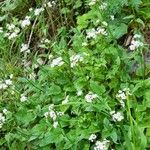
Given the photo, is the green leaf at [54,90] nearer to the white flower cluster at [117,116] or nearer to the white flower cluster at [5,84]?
the white flower cluster at [5,84]

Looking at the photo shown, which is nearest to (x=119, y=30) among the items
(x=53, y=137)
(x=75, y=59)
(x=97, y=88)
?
(x=75, y=59)

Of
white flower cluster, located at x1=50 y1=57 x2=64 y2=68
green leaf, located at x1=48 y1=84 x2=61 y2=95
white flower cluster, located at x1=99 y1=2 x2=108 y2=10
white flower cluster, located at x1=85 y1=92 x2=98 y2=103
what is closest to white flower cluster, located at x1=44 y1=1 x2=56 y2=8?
white flower cluster, located at x1=99 y1=2 x2=108 y2=10

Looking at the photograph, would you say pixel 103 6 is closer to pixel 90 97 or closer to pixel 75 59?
→ pixel 75 59

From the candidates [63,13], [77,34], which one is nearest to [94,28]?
[77,34]

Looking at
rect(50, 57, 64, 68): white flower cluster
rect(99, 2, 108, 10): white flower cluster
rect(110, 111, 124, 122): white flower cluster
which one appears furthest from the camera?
rect(99, 2, 108, 10): white flower cluster

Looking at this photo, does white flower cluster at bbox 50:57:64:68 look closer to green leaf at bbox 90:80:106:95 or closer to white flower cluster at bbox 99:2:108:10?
green leaf at bbox 90:80:106:95

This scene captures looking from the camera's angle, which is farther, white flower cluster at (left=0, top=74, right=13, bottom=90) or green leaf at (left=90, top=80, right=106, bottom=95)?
white flower cluster at (left=0, top=74, right=13, bottom=90)

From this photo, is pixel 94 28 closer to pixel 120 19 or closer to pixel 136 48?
pixel 120 19

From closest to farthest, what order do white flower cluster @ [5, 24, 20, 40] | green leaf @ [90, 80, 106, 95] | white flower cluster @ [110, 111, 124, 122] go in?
1. white flower cluster @ [110, 111, 124, 122]
2. green leaf @ [90, 80, 106, 95]
3. white flower cluster @ [5, 24, 20, 40]

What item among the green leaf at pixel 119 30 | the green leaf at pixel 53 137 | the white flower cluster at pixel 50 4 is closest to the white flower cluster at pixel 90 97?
the green leaf at pixel 53 137
